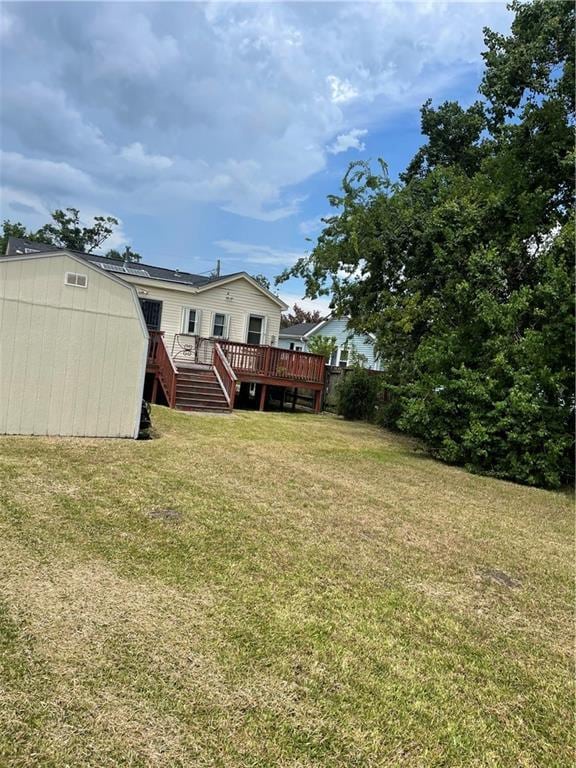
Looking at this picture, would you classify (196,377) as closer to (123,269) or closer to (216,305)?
(216,305)

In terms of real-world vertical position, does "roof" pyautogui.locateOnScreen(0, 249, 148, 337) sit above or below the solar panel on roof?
below

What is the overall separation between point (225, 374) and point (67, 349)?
20.3 feet

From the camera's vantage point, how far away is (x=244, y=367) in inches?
545

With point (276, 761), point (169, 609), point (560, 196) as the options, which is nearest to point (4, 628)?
point (169, 609)

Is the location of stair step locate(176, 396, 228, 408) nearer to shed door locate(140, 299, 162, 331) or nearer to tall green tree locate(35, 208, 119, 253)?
shed door locate(140, 299, 162, 331)

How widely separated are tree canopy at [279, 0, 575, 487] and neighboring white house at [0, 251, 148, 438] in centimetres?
522

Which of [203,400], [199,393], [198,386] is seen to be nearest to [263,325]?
[198,386]

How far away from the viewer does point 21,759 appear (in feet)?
5.76

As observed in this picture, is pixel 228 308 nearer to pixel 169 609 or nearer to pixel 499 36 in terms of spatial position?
pixel 499 36

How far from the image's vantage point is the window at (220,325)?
17.4 metres

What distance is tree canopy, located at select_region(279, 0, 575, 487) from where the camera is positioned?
26.0 feet

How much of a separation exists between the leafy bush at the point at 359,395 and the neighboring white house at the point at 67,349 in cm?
867

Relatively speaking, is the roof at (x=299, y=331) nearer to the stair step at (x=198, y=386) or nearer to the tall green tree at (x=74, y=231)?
the tall green tree at (x=74, y=231)

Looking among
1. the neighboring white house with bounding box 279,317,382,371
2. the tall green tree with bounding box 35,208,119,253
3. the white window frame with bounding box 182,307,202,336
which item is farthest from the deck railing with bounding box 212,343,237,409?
the tall green tree with bounding box 35,208,119,253
